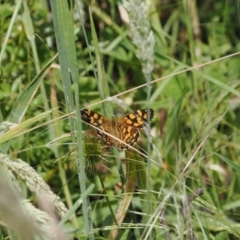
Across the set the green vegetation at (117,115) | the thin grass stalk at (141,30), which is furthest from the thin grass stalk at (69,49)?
the thin grass stalk at (141,30)

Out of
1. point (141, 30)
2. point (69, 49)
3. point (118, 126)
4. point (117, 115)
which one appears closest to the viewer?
point (141, 30)

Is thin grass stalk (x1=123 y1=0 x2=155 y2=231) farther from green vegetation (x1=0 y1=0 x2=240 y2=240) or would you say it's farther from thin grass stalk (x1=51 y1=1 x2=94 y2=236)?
thin grass stalk (x1=51 y1=1 x2=94 y2=236)

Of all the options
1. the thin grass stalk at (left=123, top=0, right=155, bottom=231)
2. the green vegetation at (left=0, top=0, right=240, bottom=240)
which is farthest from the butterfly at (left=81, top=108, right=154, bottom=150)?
the thin grass stalk at (left=123, top=0, right=155, bottom=231)

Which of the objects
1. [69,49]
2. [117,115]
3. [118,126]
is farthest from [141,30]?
[117,115]

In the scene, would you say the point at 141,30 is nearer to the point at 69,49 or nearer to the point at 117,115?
the point at 69,49

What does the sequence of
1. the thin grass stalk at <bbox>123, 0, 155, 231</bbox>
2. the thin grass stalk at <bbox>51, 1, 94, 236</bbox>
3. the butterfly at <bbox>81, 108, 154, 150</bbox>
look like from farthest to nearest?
1. the butterfly at <bbox>81, 108, 154, 150</bbox>
2. the thin grass stalk at <bbox>51, 1, 94, 236</bbox>
3. the thin grass stalk at <bbox>123, 0, 155, 231</bbox>

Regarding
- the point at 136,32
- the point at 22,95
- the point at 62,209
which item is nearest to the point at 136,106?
the point at 22,95
